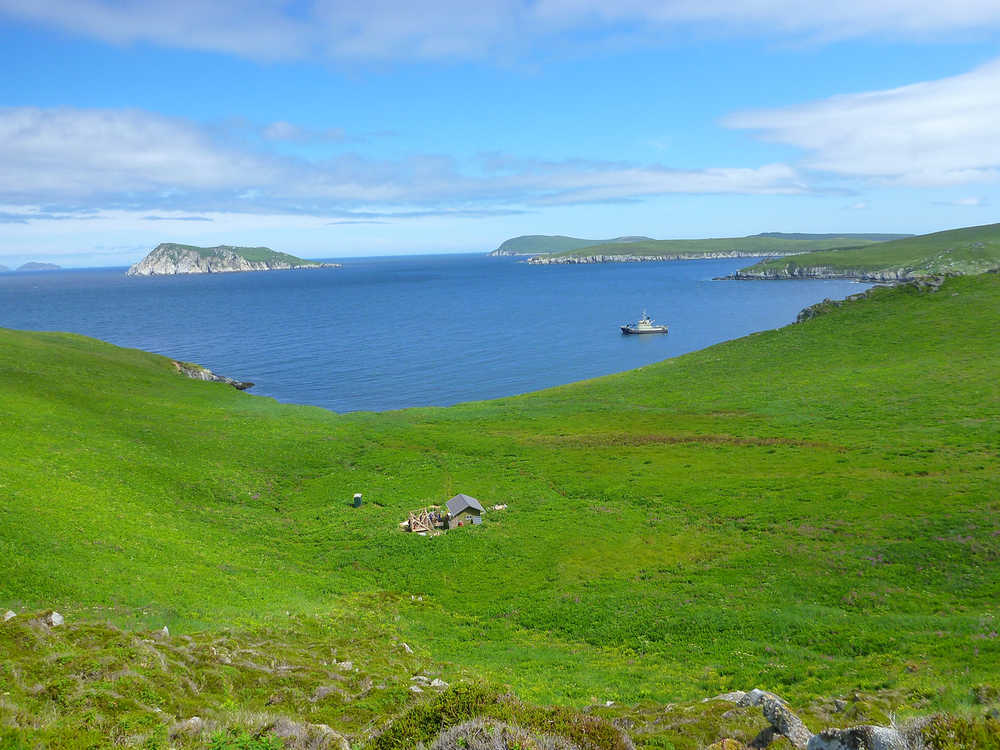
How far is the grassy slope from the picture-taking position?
73.5ft

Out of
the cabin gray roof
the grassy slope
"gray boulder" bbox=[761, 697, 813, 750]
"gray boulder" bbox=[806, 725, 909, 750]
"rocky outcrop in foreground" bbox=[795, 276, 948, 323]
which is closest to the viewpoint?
"gray boulder" bbox=[806, 725, 909, 750]

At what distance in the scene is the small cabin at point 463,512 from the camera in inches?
1503

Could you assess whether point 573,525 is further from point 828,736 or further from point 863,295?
point 863,295

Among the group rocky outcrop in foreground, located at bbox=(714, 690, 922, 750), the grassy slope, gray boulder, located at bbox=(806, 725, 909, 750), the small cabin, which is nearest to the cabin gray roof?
the small cabin

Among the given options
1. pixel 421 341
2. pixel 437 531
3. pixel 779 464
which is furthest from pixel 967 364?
pixel 421 341

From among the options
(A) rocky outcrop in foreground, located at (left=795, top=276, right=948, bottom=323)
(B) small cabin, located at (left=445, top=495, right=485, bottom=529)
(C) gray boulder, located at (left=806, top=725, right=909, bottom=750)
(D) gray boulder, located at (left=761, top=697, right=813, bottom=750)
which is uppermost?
(A) rocky outcrop in foreground, located at (left=795, top=276, right=948, bottom=323)

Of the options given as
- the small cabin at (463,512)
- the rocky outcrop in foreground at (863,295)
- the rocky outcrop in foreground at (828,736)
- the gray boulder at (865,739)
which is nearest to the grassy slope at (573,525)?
the small cabin at (463,512)

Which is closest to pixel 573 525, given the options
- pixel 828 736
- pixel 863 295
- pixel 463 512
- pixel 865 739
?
pixel 463 512

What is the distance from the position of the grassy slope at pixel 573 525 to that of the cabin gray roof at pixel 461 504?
5.79 ft

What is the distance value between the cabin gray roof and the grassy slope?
176cm

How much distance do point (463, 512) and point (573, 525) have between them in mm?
7520

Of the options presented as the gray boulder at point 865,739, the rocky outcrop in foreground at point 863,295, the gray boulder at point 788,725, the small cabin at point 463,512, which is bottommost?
the small cabin at point 463,512

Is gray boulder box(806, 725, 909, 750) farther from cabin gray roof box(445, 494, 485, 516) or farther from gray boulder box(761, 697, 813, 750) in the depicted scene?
cabin gray roof box(445, 494, 485, 516)

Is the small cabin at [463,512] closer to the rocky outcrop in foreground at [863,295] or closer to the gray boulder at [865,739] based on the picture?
the gray boulder at [865,739]
